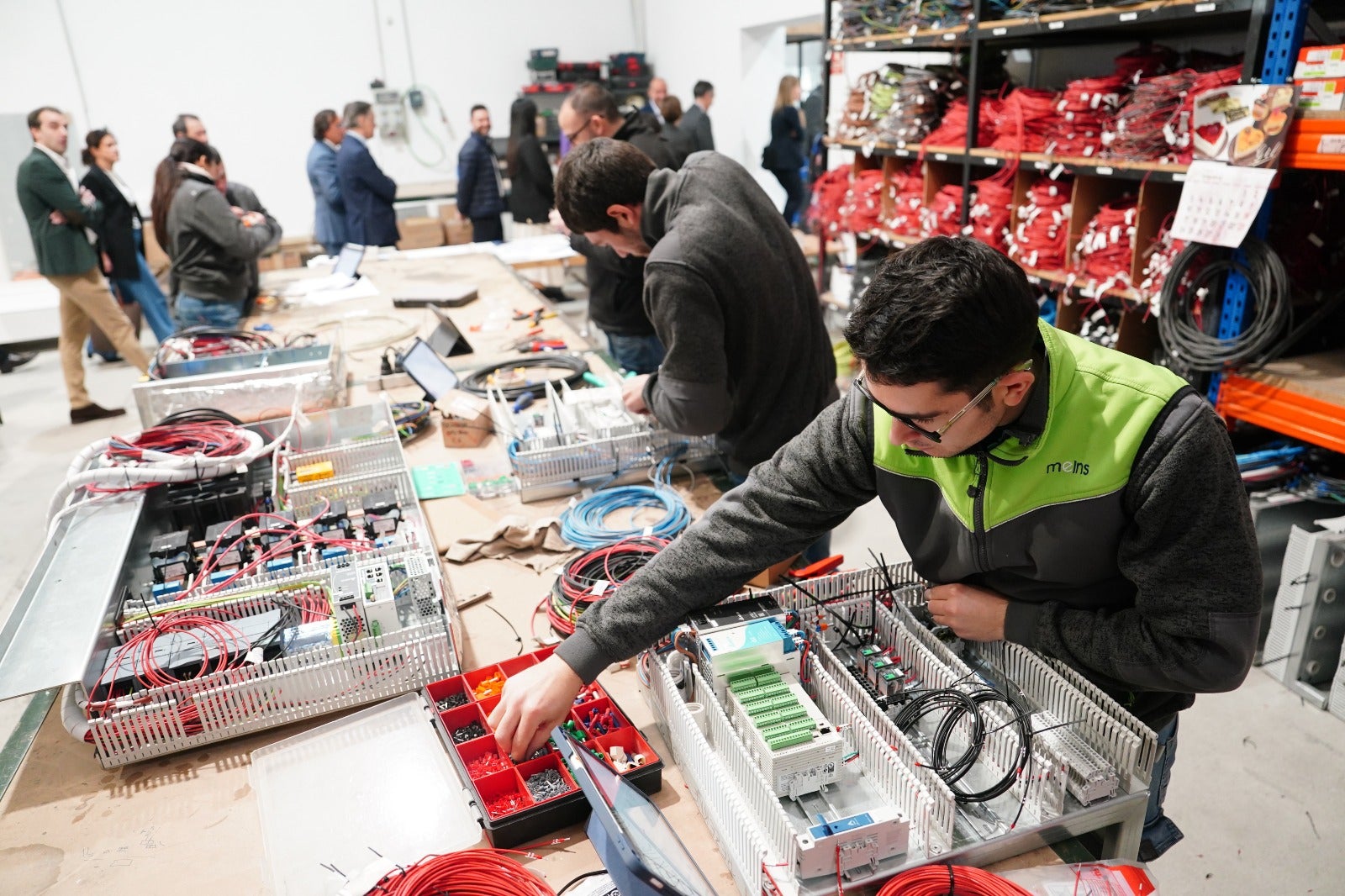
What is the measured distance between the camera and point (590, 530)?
5.91ft

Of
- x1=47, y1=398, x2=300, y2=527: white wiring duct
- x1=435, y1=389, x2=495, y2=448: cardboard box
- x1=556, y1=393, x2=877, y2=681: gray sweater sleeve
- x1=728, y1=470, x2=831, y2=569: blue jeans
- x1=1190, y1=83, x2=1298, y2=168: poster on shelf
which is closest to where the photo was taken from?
x1=556, y1=393, x2=877, y2=681: gray sweater sleeve

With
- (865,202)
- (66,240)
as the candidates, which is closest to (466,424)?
(865,202)

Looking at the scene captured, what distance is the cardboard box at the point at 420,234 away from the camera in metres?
8.19

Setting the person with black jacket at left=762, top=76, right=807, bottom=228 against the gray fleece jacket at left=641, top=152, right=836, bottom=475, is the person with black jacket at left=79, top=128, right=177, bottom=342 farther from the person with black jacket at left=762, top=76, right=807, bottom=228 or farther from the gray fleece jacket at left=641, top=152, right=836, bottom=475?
the person with black jacket at left=762, top=76, right=807, bottom=228

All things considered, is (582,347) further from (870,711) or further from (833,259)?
(833,259)

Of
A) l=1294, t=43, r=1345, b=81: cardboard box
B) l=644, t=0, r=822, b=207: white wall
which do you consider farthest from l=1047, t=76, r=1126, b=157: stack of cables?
l=644, t=0, r=822, b=207: white wall

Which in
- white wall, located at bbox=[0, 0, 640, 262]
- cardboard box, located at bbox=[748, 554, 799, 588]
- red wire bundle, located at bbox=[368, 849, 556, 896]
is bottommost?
red wire bundle, located at bbox=[368, 849, 556, 896]

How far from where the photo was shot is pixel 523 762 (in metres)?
1.12

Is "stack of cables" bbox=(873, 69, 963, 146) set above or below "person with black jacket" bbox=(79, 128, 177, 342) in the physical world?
above

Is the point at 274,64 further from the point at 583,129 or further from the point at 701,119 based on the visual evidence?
the point at 583,129

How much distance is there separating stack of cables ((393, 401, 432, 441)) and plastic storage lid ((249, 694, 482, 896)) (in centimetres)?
119

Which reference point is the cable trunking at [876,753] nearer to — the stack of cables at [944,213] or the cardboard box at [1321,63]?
the cardboard box at [1321,63]

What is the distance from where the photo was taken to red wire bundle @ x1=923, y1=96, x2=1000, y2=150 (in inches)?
143

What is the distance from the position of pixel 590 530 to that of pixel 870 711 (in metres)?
0.84
